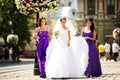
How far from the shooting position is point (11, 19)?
56.5 meters

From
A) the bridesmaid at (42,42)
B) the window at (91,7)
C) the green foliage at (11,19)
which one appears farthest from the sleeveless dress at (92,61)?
the window at (91,7)

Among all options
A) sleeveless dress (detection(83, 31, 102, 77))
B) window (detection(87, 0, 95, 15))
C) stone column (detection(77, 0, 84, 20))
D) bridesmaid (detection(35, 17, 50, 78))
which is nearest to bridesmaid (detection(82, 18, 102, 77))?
sleeveless dress (detection(83, 31, 102, 77))

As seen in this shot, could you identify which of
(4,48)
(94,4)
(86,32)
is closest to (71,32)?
(86,32)

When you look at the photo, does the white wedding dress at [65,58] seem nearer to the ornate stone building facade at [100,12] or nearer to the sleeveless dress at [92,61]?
the sleeveless dress at [92,61]

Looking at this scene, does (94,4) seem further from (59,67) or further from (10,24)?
(59,67)

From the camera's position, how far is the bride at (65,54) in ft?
56.4

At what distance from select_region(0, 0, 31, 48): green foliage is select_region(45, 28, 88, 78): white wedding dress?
3843cm

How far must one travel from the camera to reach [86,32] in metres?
18.2

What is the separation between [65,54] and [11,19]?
39.5 meters

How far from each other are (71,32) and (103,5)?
160 feet

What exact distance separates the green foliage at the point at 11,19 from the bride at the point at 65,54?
126 feet

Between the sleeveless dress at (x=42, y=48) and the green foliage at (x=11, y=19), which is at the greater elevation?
the sleeveless dress at (x=42, y=48)

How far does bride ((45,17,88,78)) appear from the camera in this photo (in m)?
17.2

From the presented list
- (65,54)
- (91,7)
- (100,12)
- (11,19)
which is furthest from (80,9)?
(65,54)
